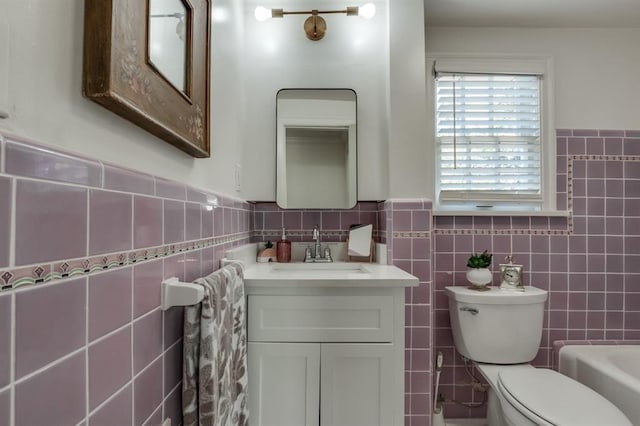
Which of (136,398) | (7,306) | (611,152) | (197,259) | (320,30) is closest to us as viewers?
(7,306)

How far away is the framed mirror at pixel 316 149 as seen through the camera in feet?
6.09

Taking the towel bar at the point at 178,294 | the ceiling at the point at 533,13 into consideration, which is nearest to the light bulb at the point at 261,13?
the ceiling at the point at 533,13

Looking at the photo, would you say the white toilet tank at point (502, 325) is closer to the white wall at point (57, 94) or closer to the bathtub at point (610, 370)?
the bathtub at point (610, 370)

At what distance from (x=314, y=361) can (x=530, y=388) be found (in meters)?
0.85

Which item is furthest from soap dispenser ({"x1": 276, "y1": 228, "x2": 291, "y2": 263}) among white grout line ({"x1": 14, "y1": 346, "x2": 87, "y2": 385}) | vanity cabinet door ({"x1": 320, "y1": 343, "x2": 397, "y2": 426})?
white grout line ({"x1": 14, "y1": 346, "x2": 87, "y2": 385})

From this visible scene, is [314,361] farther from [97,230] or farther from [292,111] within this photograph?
[292,111]

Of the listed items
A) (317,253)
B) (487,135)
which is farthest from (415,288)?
(487,135)

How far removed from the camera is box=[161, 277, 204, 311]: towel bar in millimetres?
751

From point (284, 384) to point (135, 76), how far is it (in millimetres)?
1105

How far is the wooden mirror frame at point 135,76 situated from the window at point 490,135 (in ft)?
4.86

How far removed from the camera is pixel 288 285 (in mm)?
1291

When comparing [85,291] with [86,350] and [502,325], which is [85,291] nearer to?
[86,350]

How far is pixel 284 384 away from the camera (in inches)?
50.2

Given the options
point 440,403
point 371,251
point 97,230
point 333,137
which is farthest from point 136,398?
point 440,403
